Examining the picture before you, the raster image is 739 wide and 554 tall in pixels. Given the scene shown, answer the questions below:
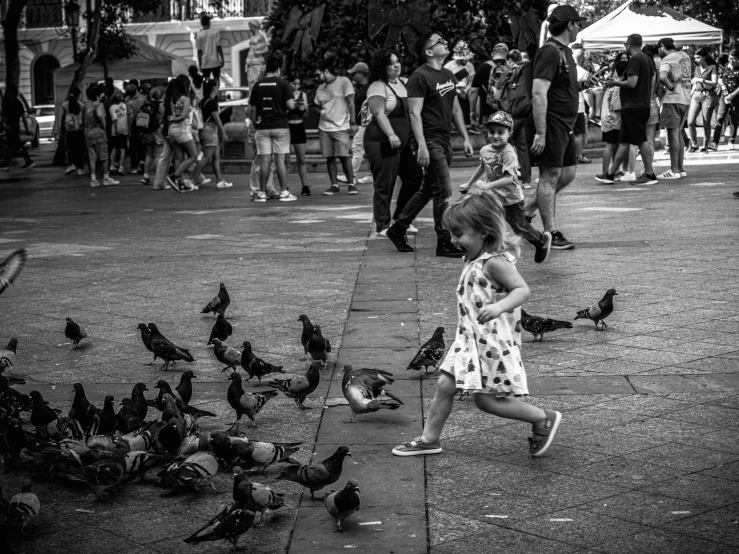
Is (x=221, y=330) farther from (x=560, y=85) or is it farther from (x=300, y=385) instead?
(x=560, y=85)

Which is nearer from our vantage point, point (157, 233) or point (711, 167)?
point (157, 233)

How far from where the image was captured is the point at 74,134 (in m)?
22.7

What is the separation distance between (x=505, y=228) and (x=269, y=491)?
1529mm

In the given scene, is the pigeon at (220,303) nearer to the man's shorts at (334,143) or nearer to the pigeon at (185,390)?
the pigeon at (185,390)

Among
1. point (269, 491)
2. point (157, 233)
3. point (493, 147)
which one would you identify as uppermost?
point (493, 147)

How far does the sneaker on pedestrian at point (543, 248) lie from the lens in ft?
30.3

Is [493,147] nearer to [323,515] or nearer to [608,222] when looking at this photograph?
[608,222]

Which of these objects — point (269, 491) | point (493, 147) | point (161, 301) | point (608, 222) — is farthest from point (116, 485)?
point (608, 222)

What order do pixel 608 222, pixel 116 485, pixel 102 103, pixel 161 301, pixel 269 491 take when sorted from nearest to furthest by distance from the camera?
pixel 269 491
pixel 116 485
pixel 161 301
pixel 608 222
pixel 102 103

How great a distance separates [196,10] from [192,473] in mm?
47233

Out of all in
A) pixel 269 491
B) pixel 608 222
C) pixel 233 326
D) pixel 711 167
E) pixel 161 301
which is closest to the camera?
pixel 269 491

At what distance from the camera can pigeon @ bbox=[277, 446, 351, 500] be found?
433 cm

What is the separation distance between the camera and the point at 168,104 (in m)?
17.3

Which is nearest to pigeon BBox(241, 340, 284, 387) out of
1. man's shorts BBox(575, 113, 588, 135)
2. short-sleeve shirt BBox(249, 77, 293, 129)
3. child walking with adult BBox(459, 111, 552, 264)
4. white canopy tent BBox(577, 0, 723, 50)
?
child walking with adult BBox(459, 111, 552, 264)
